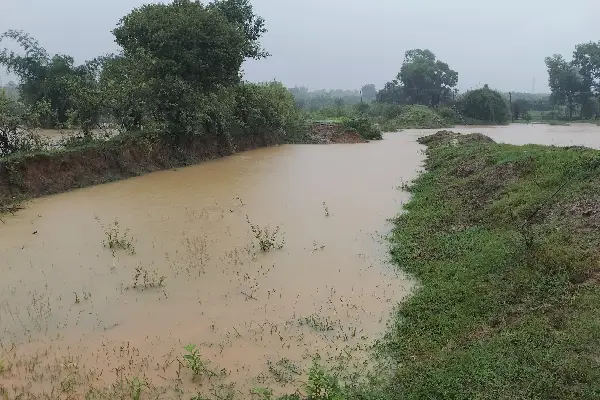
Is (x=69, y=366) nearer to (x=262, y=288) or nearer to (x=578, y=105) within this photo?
(x=262, y=288)

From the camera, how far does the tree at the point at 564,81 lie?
45.2 m

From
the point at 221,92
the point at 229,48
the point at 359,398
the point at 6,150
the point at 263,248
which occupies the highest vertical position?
the point at 229,48

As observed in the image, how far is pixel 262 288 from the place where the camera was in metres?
6.51

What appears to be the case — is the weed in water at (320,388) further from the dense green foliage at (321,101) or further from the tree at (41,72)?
the dense green foliage at (321,101)

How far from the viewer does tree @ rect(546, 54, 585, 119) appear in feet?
148

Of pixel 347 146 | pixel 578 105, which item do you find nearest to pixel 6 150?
pixel 347 146

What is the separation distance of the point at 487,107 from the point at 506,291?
39.7 meters

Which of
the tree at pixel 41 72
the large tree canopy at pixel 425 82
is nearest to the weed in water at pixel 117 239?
the tree at pixel 41 72

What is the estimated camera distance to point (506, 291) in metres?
5.59

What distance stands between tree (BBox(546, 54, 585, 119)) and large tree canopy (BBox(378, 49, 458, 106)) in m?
9.30

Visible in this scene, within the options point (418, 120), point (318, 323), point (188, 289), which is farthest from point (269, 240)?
point (418, 120)

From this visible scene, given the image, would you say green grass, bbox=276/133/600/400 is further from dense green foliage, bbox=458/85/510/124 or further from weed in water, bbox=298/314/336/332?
dense green foliage, bbox=458/85/510/124

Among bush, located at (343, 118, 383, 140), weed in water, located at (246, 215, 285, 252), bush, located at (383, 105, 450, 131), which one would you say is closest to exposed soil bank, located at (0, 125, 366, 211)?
weed in water, located at (246, 215, 285, 252)

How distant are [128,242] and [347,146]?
57.6 ft
